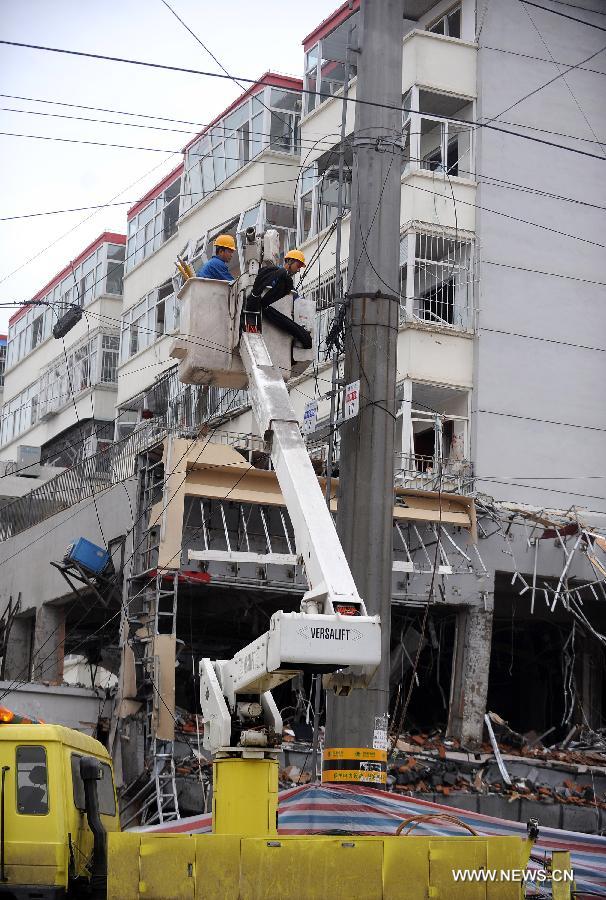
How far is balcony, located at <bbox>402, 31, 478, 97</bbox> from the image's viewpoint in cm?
3058

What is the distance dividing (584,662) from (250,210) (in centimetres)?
1438

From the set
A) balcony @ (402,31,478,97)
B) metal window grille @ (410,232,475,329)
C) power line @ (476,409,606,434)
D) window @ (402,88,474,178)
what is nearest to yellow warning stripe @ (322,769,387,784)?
power line @ (476,409,606,434)

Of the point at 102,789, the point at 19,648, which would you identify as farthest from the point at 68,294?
the point at 102,789

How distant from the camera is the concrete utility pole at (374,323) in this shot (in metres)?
15.8

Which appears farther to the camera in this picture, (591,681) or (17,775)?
(591,681)

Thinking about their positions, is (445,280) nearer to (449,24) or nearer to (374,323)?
(449,24)

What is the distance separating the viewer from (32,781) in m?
12.7

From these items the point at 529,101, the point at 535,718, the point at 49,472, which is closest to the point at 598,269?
the point at 529,101

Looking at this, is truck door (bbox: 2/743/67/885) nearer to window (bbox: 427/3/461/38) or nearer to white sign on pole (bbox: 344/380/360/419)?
white sign on pole (bbox: 344/380/360/419)

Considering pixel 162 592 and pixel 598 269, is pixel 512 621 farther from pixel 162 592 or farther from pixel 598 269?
pixel 162 592

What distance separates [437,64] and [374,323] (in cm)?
1642

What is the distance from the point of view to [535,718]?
35.2 metres

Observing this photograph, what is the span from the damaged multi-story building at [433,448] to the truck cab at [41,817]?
10.2 metres

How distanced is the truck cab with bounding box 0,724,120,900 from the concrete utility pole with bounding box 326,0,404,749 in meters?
3.63
